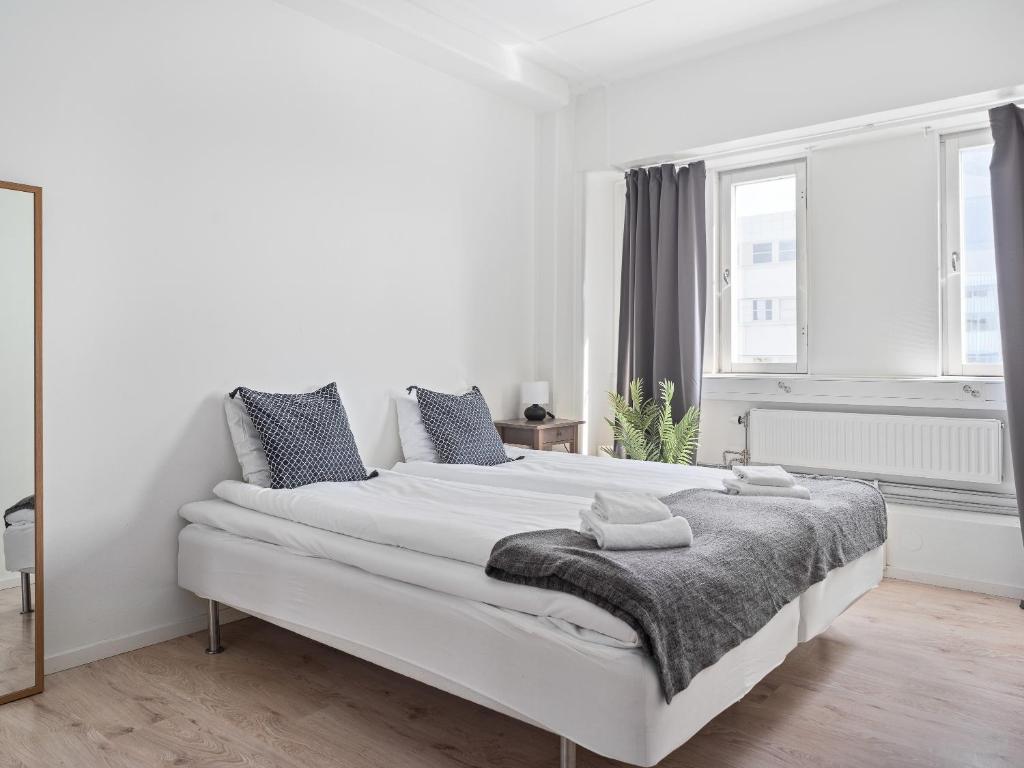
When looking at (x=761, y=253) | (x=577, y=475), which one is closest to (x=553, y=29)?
(x=761, y=253)

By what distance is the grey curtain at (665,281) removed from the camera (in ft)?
15.3

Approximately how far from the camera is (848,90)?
155 inches

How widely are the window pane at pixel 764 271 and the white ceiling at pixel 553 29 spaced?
92 centimetres

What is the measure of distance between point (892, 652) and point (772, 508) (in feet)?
2.92

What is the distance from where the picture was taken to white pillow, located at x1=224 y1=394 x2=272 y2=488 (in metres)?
3.21

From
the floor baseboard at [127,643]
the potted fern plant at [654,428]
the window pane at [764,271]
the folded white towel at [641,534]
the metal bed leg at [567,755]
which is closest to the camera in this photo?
the metal bed leg at [567,755]

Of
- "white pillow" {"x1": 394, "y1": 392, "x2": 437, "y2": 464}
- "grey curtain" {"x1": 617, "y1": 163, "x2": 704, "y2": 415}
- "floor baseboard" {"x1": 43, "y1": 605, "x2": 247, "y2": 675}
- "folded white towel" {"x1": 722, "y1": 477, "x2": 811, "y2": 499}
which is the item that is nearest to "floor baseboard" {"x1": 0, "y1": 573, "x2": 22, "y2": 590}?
"floor baseboard" {"x1": 43, "y1": 605, "x2": 247, "y2": 675}

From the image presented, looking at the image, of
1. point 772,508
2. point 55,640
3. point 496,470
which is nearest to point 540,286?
point 496,470

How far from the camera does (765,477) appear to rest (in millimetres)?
2955

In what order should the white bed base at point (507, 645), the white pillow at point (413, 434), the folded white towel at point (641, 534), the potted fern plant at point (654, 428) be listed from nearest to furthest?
the white bed base at point (507, 645), the folded white towel at point (641, 534), the white pillow at point (413, 434), the potted fern plant at point (654, 428)

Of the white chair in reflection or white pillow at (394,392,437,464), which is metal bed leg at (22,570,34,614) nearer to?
the white chair in reflection

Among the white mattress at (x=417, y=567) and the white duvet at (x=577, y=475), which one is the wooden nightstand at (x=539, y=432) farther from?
the white mattress at (x=417, y=567)

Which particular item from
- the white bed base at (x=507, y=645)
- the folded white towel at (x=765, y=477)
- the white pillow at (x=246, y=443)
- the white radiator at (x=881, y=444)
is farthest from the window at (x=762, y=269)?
the white pillow at (x=246, y=443)

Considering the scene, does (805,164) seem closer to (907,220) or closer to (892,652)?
(907,220)
